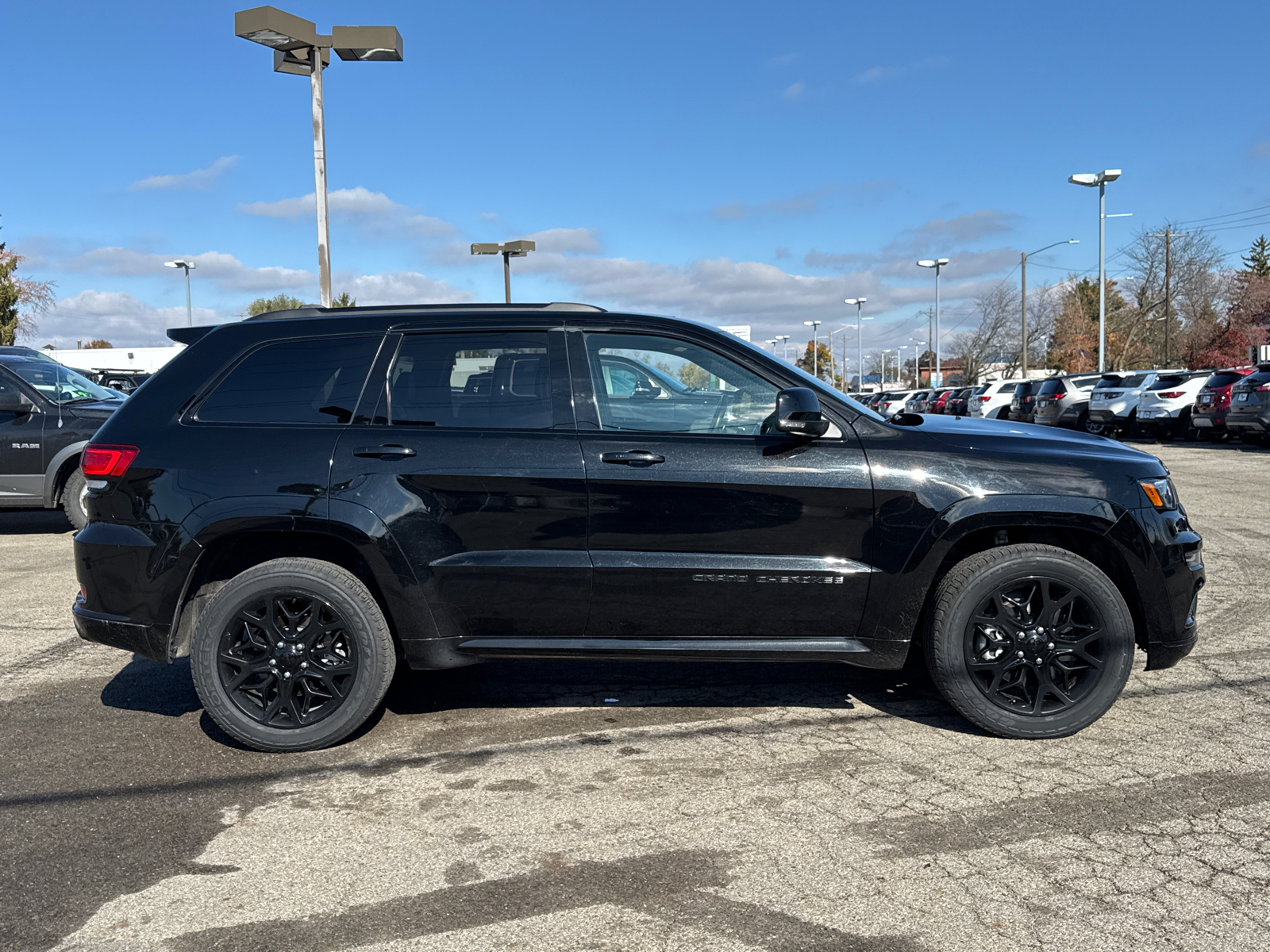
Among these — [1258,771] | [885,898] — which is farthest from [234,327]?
[1258,771]

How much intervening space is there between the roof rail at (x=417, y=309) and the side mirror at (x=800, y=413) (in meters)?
0.91

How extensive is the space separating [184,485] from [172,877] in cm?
160

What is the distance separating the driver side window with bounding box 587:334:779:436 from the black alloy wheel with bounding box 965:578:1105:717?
122 centimetres

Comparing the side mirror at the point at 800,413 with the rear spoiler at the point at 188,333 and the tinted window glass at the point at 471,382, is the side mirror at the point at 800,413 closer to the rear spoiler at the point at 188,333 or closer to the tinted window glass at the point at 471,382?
the tinted window glass at the point at 471,382

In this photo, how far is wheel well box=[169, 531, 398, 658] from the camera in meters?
4.15

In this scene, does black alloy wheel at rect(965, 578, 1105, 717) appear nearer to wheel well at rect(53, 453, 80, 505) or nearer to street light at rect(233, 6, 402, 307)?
wheel well at rect(53, 453, 80, 505)

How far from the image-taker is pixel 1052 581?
13.3 feet

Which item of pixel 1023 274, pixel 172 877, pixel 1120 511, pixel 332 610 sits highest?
pixel 1023 274

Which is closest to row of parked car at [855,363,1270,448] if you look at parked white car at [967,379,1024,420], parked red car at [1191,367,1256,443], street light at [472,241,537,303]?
parked red car at [1191,367,1256,443]

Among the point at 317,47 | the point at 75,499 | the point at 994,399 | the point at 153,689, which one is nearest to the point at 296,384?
the point at 153,689

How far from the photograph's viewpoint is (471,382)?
4.20 m

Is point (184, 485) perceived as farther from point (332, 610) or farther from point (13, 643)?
point (13, 643)

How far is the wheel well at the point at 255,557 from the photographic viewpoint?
4152 millimetres

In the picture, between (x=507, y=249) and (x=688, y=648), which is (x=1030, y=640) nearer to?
(x=688, y=648)
